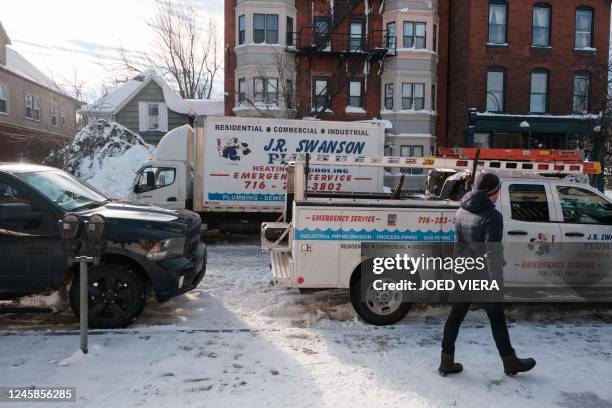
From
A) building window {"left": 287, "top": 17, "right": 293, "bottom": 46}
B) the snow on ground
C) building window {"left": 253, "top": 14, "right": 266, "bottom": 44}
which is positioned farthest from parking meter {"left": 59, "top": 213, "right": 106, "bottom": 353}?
building window {"left": 287, "top": 17, "right": 293, "bottom": 46}

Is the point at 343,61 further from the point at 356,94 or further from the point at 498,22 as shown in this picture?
the point at 498,22

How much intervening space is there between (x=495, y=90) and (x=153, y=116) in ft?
61.8

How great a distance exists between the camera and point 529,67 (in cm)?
2466

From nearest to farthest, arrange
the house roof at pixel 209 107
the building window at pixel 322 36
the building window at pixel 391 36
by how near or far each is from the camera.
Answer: the building window at pixel 322 36 → the building window at pixel 391 36 → the house roof at pixel 209 107

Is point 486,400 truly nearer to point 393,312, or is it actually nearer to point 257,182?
point 393,312

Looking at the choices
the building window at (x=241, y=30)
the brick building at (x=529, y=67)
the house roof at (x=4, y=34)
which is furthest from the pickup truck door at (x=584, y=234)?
the house roof at (x=4, y=34)

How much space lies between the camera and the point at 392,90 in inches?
1000

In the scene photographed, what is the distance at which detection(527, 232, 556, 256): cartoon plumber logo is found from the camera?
593 cm

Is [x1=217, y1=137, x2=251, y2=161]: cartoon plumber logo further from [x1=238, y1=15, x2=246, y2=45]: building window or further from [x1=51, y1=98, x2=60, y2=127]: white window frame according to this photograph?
[x1=51, y1=98, x2=60, y2=127]: white window frame

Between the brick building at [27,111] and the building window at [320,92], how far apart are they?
1308 cm

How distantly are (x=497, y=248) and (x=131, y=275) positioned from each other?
3942mm

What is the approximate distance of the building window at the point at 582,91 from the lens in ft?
79.8

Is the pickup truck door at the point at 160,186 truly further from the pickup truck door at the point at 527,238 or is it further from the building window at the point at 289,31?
the building window at the point at 289,31

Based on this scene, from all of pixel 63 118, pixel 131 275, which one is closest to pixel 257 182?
pixel 131 275
